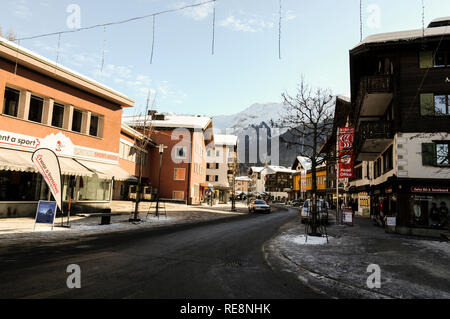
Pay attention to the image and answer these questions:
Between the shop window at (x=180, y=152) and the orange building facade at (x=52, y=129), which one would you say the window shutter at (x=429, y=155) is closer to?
the orange building facade at (x=52, y=129)

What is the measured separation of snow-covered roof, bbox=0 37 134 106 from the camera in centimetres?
1521

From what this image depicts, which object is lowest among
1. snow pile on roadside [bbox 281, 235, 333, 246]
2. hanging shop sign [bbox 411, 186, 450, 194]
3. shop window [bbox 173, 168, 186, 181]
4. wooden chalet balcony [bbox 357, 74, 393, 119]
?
snow pile on roadside [bbox 281, 235, 333, 246]

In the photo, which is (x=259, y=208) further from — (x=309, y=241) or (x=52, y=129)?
(x=52, y=129)

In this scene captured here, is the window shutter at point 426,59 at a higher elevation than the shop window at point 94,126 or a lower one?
higher

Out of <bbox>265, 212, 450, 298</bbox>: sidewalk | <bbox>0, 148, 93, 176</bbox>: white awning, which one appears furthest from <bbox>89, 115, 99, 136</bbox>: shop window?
<bbox>265, 212, 450, 298</bbox>: sidewalk

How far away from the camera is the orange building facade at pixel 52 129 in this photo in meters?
15.7

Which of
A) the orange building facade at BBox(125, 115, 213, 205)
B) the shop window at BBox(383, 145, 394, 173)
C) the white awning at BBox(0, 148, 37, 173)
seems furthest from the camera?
the orange building facade at BBox(125, 115, 213, 205)

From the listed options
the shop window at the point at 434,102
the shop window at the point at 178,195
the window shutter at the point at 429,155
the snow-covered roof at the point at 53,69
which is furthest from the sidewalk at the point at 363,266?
the shop window at the point at 178,195

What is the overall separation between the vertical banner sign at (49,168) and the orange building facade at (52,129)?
2.63 metres

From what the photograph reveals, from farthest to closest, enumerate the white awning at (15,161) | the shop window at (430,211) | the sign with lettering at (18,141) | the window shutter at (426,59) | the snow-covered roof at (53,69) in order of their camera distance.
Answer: the window shutter at (426,59) → the shop window at (430,211) → the sign with lettering at (18,141) → the snow-covered roof at (53,69) → the white awning at (15,161)

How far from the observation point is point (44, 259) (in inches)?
288

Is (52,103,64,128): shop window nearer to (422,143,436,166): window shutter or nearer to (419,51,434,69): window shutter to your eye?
(422,143,436,166): window shutter
